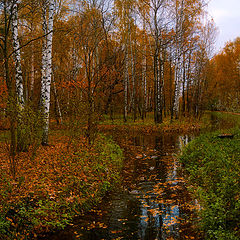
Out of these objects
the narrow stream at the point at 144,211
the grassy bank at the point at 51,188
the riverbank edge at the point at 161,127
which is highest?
the riverbank edge at the point at 161,127

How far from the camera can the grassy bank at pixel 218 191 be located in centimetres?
376

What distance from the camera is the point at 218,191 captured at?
4754 millimetres

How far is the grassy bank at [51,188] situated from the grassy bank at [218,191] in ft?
8.07

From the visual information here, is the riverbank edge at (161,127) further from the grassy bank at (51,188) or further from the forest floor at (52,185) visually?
the grassy bank at (51,188)

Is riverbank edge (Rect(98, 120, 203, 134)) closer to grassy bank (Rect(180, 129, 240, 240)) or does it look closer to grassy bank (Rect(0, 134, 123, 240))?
grassy bank (Rect(180, 129, 240, 240))

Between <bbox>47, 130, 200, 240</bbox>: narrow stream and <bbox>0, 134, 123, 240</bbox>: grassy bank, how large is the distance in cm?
31

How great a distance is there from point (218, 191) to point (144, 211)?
1623 mm

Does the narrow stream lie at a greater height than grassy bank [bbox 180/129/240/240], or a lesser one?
lesser

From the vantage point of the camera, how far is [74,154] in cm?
779

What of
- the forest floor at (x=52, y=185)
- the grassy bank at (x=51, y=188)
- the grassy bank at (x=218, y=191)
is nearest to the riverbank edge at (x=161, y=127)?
the grassy bank at (x=218, y=191)

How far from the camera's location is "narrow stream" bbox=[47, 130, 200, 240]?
4156 millimetres

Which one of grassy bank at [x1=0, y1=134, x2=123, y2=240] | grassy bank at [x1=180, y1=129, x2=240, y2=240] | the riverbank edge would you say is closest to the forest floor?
grassy bank at [x1=0, y1=134, x2=123, y2=240]

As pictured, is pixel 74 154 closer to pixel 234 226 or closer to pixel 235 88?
pixel 234 226

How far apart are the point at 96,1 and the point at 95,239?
1310 cm
